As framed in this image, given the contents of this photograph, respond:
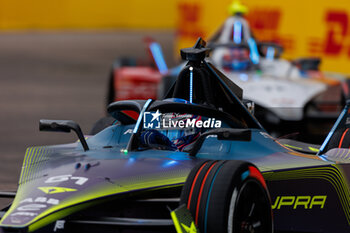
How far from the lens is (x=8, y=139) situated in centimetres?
1176

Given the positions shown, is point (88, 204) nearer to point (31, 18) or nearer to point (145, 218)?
point (145, 218)

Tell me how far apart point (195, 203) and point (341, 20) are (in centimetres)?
1248

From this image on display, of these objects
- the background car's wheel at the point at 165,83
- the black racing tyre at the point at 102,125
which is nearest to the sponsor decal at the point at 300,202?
the black racing tyre at the point at 102,125

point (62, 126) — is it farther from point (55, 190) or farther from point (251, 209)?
point (251, 209)

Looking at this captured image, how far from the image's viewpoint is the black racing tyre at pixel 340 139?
6605 mm

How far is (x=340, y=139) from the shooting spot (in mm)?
6645

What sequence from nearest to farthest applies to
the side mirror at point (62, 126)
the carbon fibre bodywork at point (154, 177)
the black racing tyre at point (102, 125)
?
the carbon fibre bodywork at point (154, 177) → the side mirror at point (62, 126) → the black racing tyre at point (102, 125)

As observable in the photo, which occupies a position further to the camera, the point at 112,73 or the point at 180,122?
the point at 112,73

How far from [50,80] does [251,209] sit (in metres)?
15.4

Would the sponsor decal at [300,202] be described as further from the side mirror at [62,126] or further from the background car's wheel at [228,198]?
the side mirror at [62,126]

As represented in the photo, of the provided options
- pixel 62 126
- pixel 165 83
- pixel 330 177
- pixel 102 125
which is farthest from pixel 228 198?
pixel 165 83

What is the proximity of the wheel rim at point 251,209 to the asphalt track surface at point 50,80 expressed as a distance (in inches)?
142

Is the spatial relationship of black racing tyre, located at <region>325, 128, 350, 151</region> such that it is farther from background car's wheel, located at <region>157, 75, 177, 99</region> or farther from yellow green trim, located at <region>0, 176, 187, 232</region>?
background car's wheel, located at <region>157, 75, 177, 99</region>

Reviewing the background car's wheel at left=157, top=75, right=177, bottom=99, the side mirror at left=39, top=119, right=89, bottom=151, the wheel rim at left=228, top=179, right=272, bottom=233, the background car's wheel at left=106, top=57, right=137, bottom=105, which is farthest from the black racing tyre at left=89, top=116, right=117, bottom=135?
the background car's wheel at left=106, top=57, right=137, bottom=105
